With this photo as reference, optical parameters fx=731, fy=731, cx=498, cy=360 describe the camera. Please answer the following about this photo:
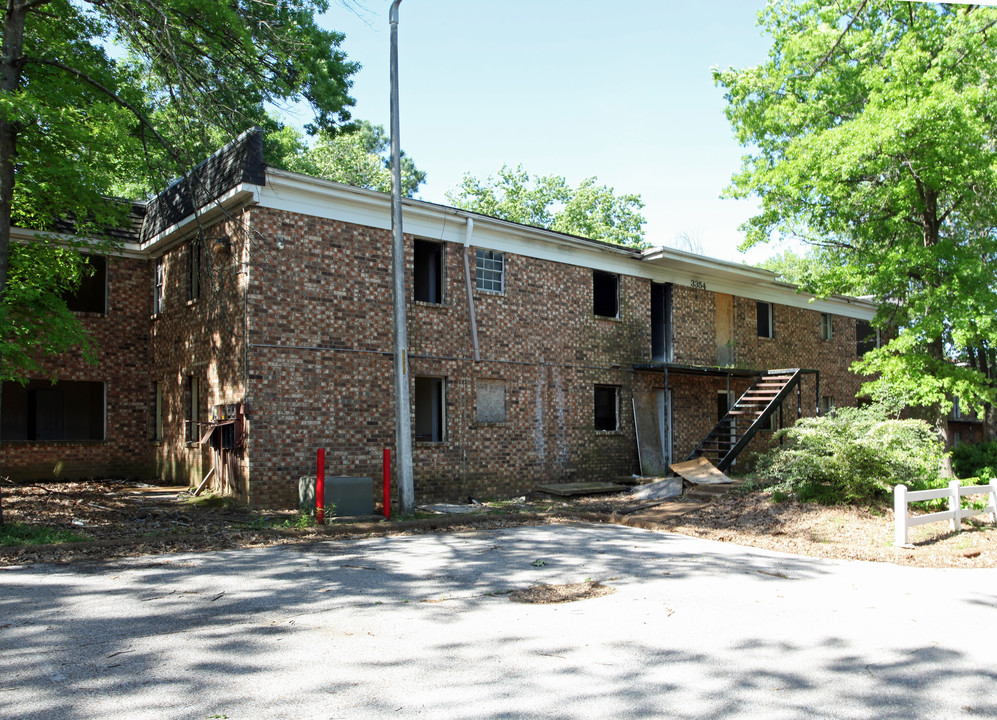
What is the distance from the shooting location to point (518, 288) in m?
16.9

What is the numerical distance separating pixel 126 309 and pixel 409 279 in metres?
7.73

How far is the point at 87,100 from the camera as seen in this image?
12.2 meters

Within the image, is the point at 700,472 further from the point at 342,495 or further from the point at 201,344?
the point at 201,344

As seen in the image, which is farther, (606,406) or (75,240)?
(606,406)

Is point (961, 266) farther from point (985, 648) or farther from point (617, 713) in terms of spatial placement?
point (617, 713)

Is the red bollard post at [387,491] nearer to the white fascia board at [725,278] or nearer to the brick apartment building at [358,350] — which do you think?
the brick apartment building at [358,350]

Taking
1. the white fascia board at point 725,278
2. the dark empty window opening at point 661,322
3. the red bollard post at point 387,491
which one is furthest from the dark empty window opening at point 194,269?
the dark empty window opening at point 661,322

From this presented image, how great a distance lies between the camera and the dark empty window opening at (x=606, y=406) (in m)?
18.8

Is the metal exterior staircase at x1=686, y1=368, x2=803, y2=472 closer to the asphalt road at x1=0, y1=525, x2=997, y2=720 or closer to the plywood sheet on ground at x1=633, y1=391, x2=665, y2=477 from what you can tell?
the plywood sheet on ground at x1=633, y1=391, x2=665, y2=477

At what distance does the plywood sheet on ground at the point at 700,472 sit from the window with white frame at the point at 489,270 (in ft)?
19.3

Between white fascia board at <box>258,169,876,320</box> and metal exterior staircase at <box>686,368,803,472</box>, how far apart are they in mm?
3139

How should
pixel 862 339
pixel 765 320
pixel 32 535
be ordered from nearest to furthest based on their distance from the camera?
1. pixel 32 535
2. pixel 765 320
3. pixel 862 339

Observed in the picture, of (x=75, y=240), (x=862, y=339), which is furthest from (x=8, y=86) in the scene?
(x=862, y=339)

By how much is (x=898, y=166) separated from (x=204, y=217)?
14360mm
